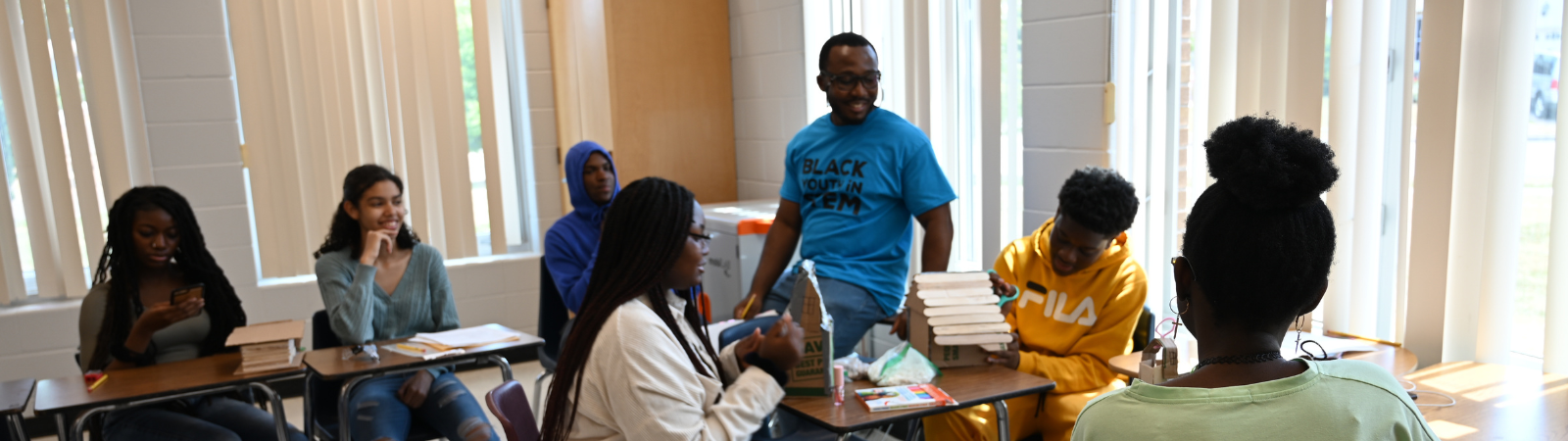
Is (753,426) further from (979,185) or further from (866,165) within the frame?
(979,185)

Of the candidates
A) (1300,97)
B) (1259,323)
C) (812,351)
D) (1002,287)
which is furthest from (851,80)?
(1259,323)

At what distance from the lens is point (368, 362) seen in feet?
8.88

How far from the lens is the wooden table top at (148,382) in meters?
2.45

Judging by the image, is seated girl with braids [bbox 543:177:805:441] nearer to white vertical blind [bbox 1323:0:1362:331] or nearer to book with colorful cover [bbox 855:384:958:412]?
book with colorful cover [bbox 855:384:958:412]

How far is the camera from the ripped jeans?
2.70 m

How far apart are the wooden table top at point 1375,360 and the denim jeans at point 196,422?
7.53 feet

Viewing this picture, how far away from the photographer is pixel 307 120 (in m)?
4.56

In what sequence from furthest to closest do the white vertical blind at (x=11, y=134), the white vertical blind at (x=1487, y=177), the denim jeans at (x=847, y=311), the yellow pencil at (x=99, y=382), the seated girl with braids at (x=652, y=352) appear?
the white vertical blind at (x=11, y=134) → the denim jeans at (x=847, y=311) → the yellow pencil at (x=99, y=382) → the white vertical blind at (x=1487, y=177) → the seated girl with braids at (x=652, y=352)

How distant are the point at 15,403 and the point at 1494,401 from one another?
140 inches

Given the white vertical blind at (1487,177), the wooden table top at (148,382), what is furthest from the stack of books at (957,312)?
the wooden table top at (148,382)

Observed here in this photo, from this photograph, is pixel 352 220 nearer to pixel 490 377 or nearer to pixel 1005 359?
pixel 490 377

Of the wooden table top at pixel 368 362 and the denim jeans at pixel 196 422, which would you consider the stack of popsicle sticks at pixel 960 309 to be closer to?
the wooden table top at pixel 368 362

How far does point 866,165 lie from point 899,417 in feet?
3.70

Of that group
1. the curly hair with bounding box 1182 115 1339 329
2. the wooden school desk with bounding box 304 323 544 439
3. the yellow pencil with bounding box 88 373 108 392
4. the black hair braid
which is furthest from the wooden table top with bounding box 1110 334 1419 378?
the yellow pencil with bounding box 88 373 108 392
